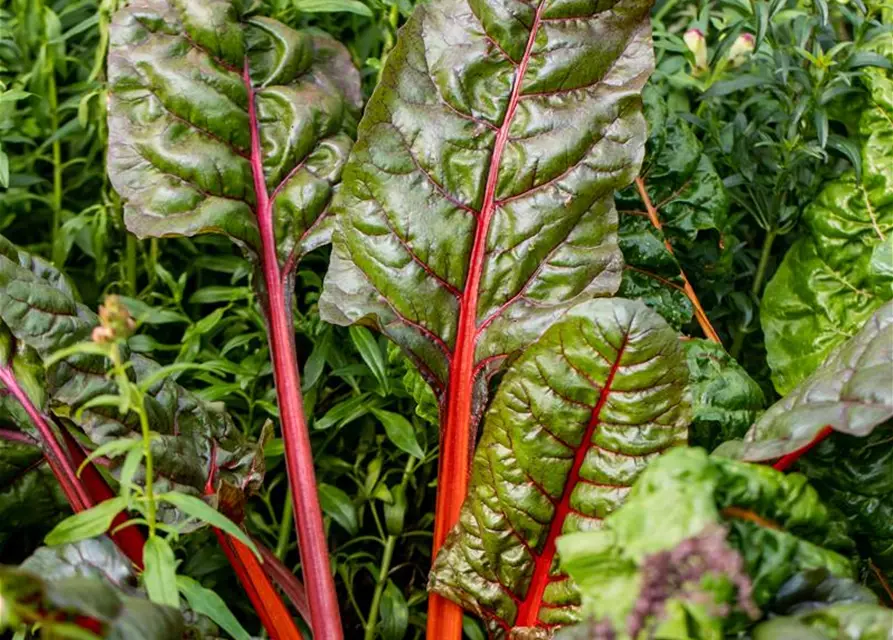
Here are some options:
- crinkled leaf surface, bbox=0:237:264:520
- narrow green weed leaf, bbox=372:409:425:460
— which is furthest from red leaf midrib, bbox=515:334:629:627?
crinkled leaf surface, bbox=0:237:264:520

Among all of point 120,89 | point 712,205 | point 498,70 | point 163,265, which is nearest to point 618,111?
point 498,70

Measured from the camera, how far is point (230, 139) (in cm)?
139

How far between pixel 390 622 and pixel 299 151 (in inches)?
25.4

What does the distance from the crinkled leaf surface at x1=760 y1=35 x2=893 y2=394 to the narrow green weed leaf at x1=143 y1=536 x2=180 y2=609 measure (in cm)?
91

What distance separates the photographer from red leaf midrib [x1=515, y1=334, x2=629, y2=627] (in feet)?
3.56

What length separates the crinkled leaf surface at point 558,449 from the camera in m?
1.05

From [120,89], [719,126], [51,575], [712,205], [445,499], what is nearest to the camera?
[51,575]

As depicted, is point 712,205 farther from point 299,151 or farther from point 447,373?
point 299,151

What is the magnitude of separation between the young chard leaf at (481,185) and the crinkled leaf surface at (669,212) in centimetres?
18

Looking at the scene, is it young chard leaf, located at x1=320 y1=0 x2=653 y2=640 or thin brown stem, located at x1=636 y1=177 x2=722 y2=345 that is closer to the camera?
young chard leaf, located at x1=320 y1=0 x2=653 y2=640

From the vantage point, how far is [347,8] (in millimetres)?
1482

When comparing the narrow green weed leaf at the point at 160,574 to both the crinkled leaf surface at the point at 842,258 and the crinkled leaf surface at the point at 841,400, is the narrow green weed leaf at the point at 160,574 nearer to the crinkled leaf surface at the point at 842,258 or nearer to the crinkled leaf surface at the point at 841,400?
the crinkled leaf surface at the point at 841,400

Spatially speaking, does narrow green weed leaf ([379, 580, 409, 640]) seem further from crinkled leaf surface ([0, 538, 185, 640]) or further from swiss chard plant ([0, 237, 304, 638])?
crinkled leaf surface ([0, 538, 185, 640])

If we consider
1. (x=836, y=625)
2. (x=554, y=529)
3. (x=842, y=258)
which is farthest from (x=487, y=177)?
(x=836, y=625)
